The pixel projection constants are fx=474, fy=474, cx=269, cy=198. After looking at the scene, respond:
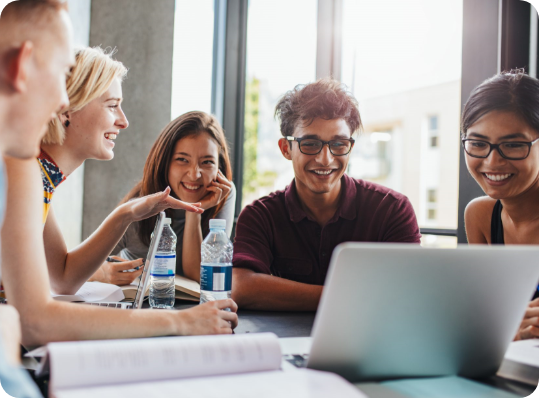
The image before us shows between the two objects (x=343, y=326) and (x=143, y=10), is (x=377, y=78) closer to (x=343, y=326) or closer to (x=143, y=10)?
(x=143, y=10)

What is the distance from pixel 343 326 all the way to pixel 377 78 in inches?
127

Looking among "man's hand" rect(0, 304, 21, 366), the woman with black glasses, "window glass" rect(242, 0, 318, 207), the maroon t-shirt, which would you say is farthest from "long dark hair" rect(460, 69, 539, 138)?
"window glass" rect(242, 0, 318, 207)

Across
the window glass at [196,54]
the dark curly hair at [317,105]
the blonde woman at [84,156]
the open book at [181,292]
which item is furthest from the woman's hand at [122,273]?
the window glass at [196,54]

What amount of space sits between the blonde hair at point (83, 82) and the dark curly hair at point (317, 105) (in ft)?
2.13

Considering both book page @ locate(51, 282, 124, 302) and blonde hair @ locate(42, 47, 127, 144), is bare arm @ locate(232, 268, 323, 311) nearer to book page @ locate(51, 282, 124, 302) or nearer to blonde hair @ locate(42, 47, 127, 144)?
book page @ locate(51, 282, 124, 302)

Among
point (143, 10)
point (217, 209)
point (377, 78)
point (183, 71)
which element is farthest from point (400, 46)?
point (217, 209)

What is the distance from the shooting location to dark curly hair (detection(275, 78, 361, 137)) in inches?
65.8

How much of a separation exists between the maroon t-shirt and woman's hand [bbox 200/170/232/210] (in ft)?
1.13

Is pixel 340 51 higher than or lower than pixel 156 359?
higher

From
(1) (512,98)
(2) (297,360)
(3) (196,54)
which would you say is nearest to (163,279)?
(2) (297,360)

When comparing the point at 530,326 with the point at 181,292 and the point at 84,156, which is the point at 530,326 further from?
the point at 84,156

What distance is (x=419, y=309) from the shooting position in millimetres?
654

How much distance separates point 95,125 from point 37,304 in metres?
0.83

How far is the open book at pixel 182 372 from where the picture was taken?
558 mm
